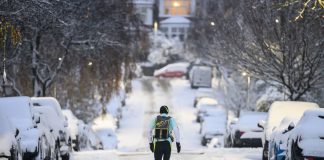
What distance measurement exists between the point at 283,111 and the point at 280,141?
4104 mm

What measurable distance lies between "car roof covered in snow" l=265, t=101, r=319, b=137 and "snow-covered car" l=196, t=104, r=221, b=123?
31.6 m

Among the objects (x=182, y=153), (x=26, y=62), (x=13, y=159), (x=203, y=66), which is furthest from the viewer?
(x=203, y=66)

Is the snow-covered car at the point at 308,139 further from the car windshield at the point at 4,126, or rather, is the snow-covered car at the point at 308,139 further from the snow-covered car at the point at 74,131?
the snow-covered car at the point at 74,131

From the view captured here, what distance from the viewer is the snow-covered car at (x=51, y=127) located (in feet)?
62.7

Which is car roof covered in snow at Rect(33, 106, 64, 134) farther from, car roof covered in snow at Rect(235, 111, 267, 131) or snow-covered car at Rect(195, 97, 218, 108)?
snow-covered car at Rect(195, 97, 218, 108)

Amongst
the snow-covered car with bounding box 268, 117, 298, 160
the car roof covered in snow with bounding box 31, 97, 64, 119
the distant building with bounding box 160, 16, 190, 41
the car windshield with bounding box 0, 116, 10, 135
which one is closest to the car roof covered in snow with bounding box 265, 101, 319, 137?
Answer: the snow-covered car with bounding box 268, 117, 298, 160

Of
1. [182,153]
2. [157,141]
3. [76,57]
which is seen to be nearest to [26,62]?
[76,57]

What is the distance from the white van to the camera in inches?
3049

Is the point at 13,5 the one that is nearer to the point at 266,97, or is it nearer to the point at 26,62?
the point at 26,62

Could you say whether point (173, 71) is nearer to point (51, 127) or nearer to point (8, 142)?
point (51, 127)

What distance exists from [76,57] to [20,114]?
17.9 metres

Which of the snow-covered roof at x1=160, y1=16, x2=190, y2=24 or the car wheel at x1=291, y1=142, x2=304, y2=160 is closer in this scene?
the car wheel at x1=291, y1=142, x2=304, y2=160

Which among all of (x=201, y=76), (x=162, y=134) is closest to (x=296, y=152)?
(x=162, y=134)

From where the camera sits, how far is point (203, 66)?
78.5m
